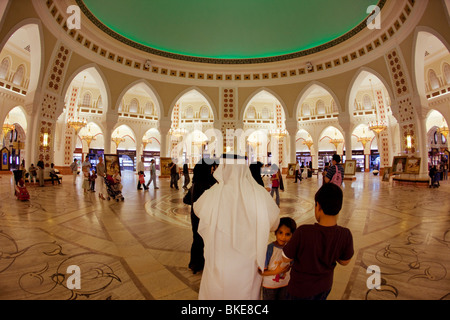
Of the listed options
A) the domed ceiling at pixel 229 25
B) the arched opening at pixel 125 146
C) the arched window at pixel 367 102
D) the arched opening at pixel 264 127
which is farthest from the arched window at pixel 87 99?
the arched window at pixel 367 102

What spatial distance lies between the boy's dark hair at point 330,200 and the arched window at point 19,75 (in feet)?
62.7

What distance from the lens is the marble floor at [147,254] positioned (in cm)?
188

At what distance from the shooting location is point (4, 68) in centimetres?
1326

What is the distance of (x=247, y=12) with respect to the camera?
10125mm

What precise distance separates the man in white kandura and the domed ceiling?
1047 centimetres

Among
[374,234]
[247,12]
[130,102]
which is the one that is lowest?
[374,234]

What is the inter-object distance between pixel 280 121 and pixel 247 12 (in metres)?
11.8

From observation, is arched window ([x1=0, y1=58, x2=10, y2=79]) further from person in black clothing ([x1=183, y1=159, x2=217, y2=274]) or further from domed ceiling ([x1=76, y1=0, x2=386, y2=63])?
person in black clothing ([x1=183, y1=159, x2=217, y2=274])

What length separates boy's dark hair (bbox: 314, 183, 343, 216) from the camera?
121 cm

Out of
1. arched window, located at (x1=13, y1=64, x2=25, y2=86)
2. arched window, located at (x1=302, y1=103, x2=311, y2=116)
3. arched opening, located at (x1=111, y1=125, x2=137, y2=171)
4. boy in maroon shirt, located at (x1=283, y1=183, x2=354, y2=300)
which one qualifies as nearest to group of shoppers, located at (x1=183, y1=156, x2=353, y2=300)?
boy in maroon shirt, located at (x1=283, y1=183, x2=354, y2=300)

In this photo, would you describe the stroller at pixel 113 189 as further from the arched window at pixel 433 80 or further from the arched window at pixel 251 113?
the arched window at pixel 433 80

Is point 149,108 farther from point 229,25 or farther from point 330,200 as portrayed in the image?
point 330,200
